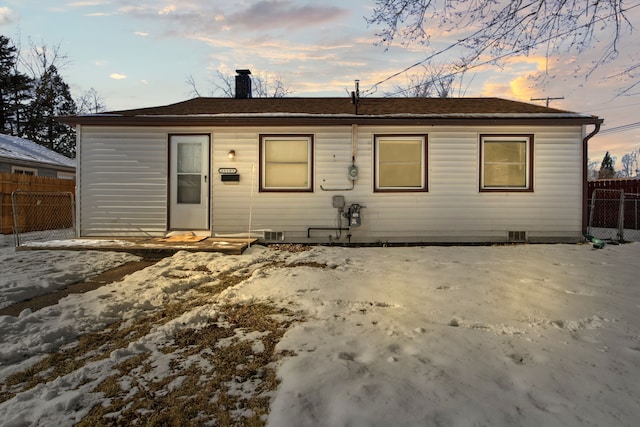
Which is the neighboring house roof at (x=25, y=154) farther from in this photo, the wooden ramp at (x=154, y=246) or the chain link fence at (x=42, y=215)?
the wooden ramp at (x=154, y=246)

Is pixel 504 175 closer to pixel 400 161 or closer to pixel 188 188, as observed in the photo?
pixel 400 161

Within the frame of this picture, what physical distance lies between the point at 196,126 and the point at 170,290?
462 centimetres

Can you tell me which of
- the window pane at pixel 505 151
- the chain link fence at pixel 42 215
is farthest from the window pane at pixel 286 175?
the chain link fence at pixel 42 215

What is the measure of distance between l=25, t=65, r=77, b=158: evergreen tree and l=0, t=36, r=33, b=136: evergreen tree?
0.63 metres

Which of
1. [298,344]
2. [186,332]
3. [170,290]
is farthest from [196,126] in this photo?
[298,344]

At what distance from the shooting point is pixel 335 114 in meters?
7.87

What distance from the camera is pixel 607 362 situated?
2.24 m

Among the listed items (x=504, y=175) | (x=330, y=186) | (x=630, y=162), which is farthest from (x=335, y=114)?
(x=630, y=162)

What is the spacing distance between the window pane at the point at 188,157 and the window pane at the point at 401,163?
3.99 m

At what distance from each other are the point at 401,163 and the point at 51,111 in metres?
32.2

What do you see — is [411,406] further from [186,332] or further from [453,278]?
[453,278]

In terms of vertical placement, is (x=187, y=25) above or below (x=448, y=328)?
above

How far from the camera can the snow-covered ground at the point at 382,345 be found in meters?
1.77

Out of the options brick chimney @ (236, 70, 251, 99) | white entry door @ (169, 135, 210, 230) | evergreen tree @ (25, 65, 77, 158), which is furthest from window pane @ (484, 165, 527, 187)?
evergreen tree @ (25, 65, 77, 158)
